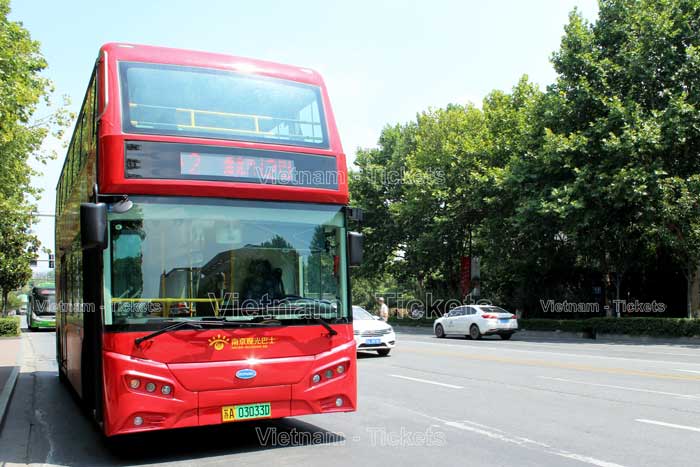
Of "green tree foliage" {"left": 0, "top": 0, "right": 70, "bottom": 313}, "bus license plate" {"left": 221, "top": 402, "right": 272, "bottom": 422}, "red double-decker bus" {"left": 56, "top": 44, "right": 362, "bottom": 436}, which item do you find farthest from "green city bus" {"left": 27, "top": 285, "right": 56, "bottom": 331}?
"bus license plate" {"left": 221, "top": 402, "right": 272, "bottom": 422}

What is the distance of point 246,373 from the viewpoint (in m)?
7.24

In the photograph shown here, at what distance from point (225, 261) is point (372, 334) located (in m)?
12.9

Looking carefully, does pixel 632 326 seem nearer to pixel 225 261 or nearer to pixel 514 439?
pixel 514 439

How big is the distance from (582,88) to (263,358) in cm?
2513

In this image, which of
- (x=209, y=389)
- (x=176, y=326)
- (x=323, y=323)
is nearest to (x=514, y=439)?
(x=323, y=323)

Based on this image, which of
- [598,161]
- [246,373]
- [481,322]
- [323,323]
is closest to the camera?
[246,373]

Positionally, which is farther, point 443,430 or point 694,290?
point 694,290

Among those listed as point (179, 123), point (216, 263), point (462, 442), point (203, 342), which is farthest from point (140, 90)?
point (462, 442)

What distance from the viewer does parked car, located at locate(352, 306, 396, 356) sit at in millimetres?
19703

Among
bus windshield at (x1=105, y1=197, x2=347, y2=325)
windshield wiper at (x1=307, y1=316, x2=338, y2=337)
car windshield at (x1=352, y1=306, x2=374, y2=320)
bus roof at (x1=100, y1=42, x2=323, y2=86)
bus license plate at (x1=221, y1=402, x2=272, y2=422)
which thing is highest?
bus roof at (x1=100, y1=42, x2=323, y2=86)

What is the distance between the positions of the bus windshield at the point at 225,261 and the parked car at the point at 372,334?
11882 mm

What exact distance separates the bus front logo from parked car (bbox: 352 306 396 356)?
12.3m

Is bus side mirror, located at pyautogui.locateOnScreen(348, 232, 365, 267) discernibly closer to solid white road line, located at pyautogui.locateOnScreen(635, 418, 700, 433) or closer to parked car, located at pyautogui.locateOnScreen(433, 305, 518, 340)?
solid white road line, located at pyautogui.locateOnScreen(635, 418, 700, 433)

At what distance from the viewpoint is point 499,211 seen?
3719cm
